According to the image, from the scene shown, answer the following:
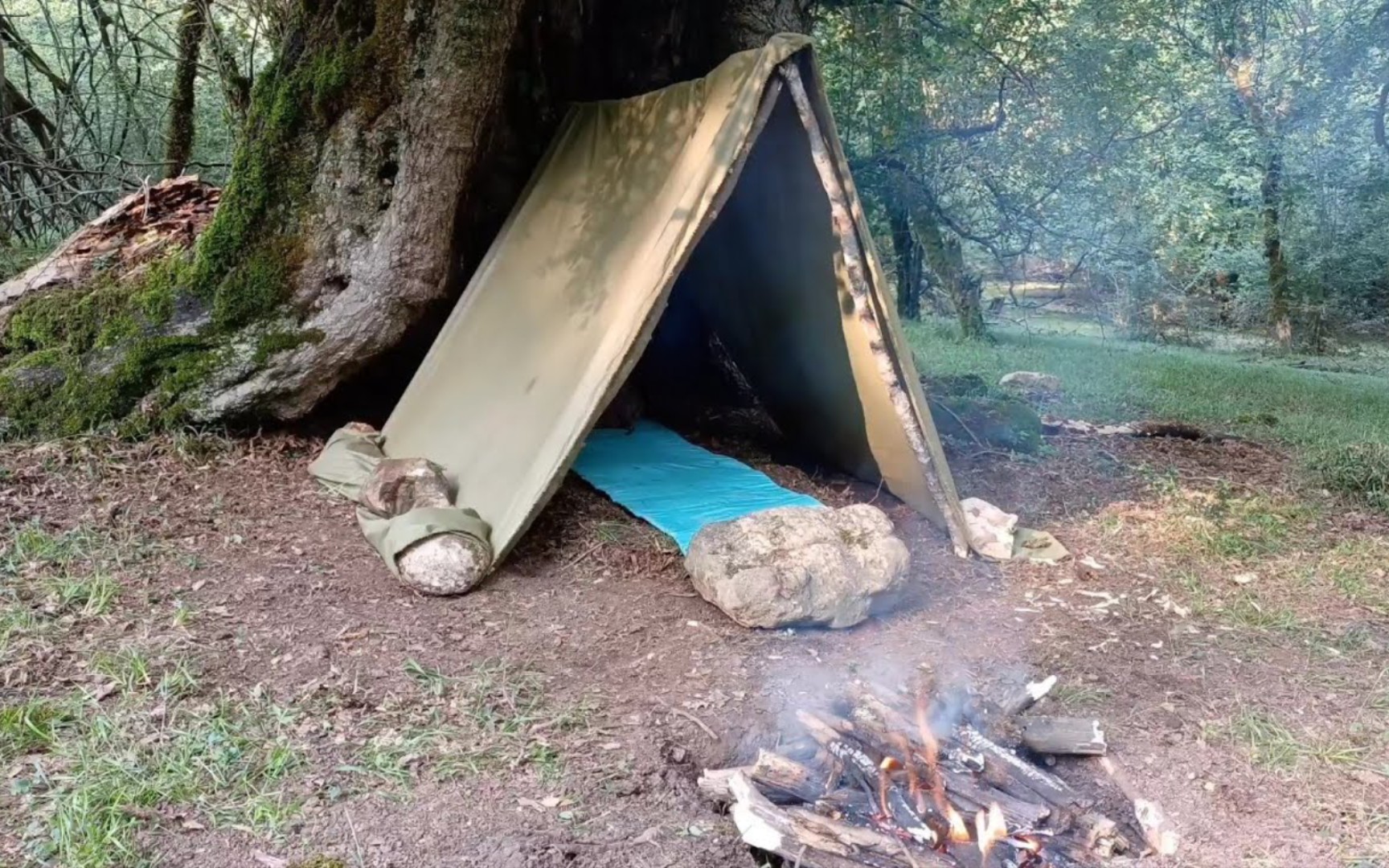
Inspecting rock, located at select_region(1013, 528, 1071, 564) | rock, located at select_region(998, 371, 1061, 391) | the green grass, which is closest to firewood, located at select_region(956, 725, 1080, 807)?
rock, located at select_region(1013, 528, 1071, 564)

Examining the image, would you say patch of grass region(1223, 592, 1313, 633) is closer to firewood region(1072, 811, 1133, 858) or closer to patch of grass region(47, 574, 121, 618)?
firewood region(1072, 811, 1133, 858)

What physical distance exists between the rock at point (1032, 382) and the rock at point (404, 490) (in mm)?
5307

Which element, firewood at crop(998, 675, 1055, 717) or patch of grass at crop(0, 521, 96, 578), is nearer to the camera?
firewood at crop(998, 675, 1055, 717)

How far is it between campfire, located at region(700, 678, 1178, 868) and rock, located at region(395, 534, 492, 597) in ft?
4.51

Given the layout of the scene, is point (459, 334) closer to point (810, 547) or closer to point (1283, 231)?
point (810, 547)

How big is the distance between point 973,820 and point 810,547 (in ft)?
4.20

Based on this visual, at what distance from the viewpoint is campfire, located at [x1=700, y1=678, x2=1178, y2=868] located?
2.27 m

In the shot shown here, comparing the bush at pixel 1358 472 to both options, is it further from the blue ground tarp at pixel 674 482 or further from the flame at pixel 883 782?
the flame at pixel 883 782

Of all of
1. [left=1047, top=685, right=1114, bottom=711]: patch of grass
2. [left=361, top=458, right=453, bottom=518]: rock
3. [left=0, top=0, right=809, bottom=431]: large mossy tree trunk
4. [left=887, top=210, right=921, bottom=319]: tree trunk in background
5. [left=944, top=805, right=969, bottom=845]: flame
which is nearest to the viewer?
[left=944, top=805, right=969, bottom=845]: flame

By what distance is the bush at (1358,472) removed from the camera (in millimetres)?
4965

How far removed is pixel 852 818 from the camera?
7.75 ft

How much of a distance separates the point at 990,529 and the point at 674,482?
4.82ft

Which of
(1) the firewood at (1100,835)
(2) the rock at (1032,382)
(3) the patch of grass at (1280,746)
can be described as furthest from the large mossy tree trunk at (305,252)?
(2) the rock at (1032,382)

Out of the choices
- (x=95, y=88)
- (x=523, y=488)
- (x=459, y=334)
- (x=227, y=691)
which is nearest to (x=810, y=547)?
(x=523, y=488)
